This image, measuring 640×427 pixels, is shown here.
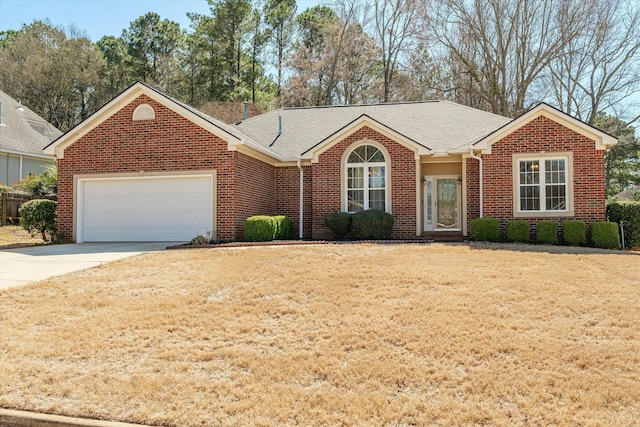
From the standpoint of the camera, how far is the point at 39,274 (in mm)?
9656

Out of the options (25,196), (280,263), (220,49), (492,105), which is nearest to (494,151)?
(280,263)

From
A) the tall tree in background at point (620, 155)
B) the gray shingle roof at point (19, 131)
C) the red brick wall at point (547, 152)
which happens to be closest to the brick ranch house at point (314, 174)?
the red brick wall at point (547, 152)

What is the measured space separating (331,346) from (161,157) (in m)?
11.5

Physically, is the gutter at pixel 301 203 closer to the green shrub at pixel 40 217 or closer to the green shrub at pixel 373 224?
the green shrub at pixel 373 224

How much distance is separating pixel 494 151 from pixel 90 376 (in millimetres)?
12881

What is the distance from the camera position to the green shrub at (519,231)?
13945 millimetres

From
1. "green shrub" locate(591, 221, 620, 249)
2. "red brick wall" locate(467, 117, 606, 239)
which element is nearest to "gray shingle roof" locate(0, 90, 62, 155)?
"red brick wall" locate(467, 117, 606, 239)

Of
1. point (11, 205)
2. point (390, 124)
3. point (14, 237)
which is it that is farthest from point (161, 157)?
point (11, 205)

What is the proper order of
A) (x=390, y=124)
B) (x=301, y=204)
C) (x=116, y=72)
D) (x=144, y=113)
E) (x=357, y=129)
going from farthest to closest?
(x=116, y=72), (x=390, y=124), (x=301, y=204), (x=357, y=129), (x=144, y=113)

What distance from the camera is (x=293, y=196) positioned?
17.2 metres

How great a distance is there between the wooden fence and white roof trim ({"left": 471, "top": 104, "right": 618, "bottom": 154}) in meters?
17.3

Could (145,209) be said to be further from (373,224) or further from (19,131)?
(19,131)

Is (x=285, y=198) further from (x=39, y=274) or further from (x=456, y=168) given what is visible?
(x=39, y=274)

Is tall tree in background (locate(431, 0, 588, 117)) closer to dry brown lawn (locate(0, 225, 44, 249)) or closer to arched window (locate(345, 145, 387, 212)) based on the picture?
arched window (locate(345, 145, 387, 212))
